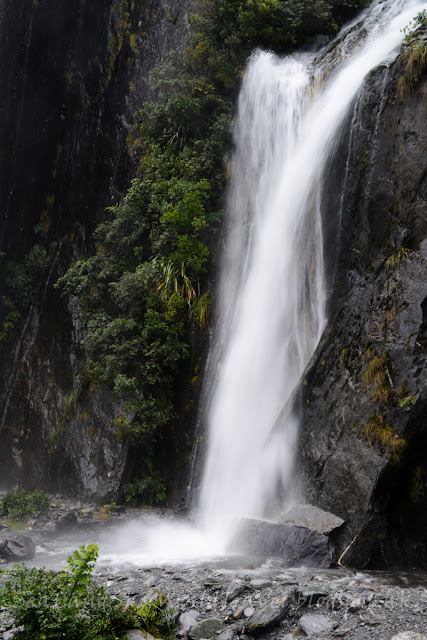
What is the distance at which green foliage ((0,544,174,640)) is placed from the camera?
284cm

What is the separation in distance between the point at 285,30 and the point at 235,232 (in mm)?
4991

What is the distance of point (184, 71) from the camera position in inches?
452

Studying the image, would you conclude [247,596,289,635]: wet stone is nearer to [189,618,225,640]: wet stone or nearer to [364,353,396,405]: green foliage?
[189,618,225,640]: wet stone

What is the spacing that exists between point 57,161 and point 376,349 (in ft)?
→ 46.4

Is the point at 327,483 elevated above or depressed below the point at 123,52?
below

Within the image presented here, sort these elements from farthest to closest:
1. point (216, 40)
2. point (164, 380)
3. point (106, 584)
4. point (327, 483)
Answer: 1. point (216, 40)
2. point (164, 380)
3. point (327, 483)
4. point (106, 584)

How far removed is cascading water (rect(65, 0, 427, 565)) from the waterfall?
2cm

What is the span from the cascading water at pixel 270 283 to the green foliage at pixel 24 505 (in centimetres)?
269

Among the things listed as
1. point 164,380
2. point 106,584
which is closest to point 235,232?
point 164,380

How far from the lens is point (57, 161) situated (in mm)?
16281

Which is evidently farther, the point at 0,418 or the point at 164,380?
the point at 0,418

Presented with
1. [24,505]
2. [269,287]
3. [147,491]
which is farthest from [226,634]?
[24,505]

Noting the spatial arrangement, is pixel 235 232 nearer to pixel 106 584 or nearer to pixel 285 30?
pixel 285 30

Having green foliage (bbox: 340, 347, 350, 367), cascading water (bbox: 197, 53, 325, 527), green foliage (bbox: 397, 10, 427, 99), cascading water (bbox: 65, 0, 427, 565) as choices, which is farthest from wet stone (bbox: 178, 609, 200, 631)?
green foliage (bbox: 397, 10, 427, 99)
